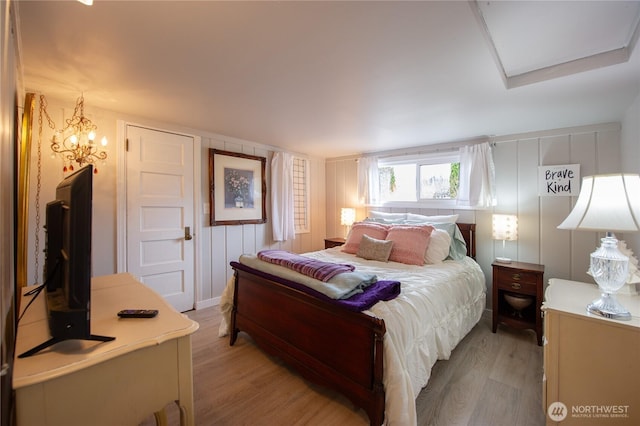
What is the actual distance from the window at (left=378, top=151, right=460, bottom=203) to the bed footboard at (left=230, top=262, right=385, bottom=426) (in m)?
2.57

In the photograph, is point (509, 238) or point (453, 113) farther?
point (509, 238)

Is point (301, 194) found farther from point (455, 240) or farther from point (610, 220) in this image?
point (610, 220)

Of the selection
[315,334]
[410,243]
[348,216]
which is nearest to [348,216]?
[348,216]

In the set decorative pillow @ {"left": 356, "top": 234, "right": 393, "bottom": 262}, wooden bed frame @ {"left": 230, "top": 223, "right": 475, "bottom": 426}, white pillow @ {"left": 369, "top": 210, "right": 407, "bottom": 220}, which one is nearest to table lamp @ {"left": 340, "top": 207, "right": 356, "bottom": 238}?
white pillow @ {"left": 369, "top": 210, "right": 407, "bottom": 220}

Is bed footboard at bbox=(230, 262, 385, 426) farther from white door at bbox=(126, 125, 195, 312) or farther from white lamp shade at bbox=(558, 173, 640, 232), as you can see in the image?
white lamp shade at bbox=(558, 173, 640, 232)

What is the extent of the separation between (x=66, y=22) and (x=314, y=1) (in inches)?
49.1

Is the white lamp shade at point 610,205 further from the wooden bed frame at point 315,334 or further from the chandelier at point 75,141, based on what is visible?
the chandelier at point 75,141

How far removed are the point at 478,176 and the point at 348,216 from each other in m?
1.89

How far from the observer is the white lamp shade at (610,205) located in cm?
138

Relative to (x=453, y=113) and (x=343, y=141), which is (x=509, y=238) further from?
(x=343, y=141)

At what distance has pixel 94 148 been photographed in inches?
99.2

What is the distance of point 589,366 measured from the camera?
1446 millimetres

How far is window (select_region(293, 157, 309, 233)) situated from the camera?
14.6ft

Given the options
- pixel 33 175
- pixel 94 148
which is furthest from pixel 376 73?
pixel 33 175
